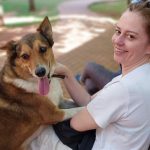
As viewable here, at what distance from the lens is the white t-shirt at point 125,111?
4.56 ft

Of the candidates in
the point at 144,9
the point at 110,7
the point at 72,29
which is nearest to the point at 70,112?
the point at 144,9

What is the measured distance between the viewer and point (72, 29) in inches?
303

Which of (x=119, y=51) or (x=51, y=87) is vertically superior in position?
(x=119, y=51)

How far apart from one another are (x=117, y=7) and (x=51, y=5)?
2.05 metres

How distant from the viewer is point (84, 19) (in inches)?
336

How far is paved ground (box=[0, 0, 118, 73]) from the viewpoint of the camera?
3590mm

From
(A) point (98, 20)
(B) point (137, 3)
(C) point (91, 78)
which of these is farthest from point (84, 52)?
(A) point (98, 20)

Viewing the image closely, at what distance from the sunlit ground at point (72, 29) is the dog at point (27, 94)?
3840 mm

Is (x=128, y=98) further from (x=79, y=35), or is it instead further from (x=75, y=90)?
(x=79, y=35)

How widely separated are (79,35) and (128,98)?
584 centimetres

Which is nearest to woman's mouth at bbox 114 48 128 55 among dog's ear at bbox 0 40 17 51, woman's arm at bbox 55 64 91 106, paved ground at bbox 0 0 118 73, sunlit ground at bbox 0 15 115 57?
woman's arm at bbox 55 64 91 106

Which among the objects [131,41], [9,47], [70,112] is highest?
[131,41]

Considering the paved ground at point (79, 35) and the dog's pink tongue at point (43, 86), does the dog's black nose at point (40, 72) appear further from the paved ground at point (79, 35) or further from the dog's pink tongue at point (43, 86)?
the paved ground at point (79, 35)

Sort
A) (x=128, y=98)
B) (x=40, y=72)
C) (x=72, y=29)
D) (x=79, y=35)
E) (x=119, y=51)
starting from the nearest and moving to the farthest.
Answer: (x=128, y=98)
(x=119, y=51)
(x=40, y=72)
(x=79, y=35)
(x=72, y=29)
